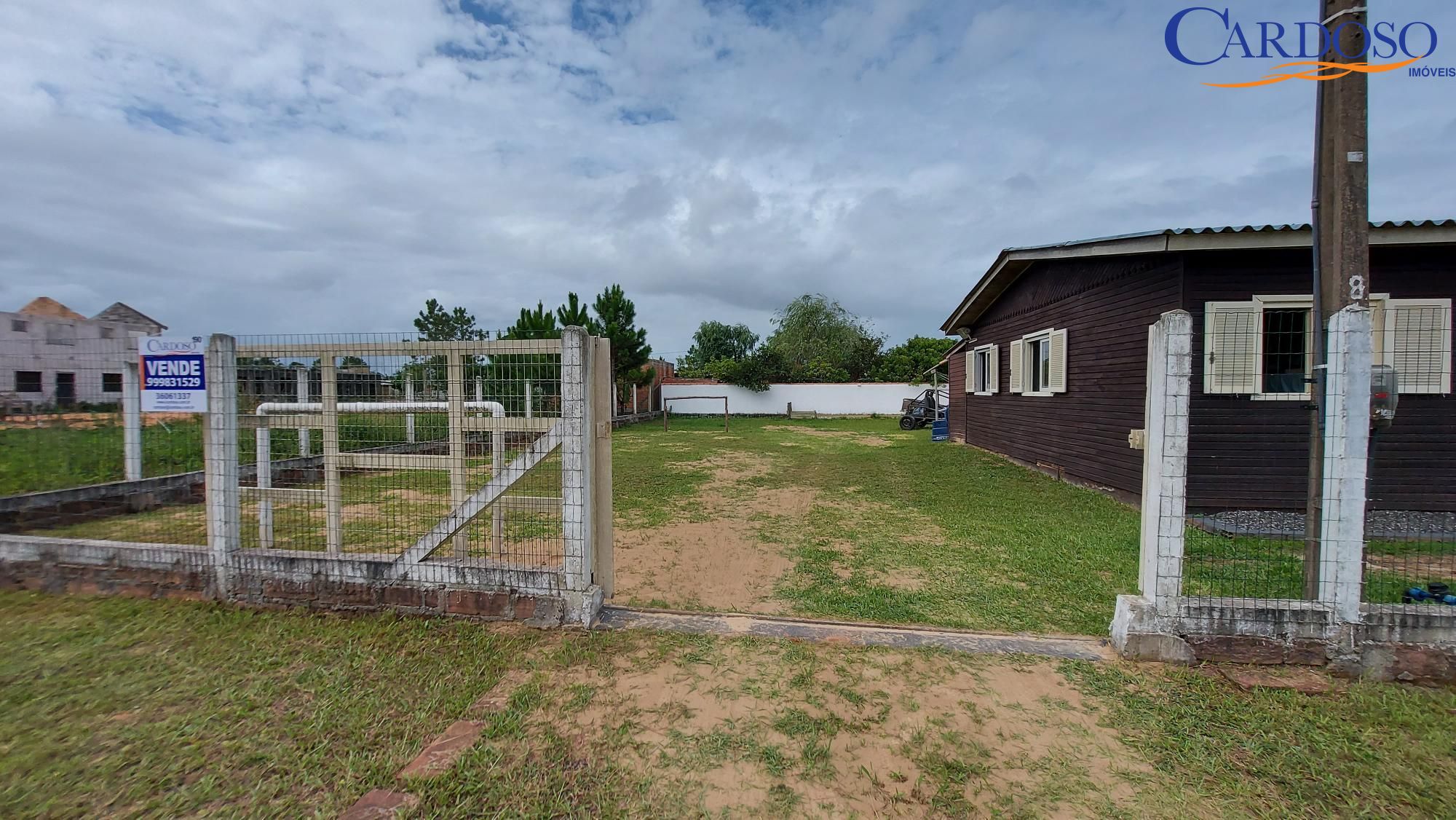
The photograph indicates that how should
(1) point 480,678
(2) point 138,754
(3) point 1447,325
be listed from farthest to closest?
(3) point 1447,325
(1) point 480,678
(2) point 138,754

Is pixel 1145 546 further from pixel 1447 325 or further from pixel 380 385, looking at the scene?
pixel 1447 325

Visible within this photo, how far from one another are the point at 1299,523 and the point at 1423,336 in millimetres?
2486

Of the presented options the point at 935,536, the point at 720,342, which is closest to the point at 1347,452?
the point at 935,536

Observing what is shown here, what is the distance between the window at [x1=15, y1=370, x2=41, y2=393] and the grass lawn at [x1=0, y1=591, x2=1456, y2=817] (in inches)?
107

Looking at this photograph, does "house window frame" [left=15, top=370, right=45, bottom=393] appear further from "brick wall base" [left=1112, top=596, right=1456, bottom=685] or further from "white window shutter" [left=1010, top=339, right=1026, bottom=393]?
"white window shutter" [left=1010, top=339, right=1026, bottom=393]

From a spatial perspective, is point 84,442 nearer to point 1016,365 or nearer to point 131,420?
point 131,420

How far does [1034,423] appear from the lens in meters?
9.56

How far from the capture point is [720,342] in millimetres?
51781

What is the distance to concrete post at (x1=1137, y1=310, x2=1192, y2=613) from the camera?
276 centimetres

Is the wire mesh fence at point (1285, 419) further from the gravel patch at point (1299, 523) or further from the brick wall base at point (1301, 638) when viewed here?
the brick wall base at point (1301, 638)

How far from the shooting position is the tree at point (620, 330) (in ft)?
61.9

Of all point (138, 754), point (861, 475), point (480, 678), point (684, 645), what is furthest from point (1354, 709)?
point (861, 475)

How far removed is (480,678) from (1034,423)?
929 cm

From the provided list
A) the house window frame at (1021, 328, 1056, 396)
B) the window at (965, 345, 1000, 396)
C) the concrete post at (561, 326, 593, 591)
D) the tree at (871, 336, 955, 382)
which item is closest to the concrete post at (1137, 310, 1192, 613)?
the concrete post at (561, 326, 593, 591)
